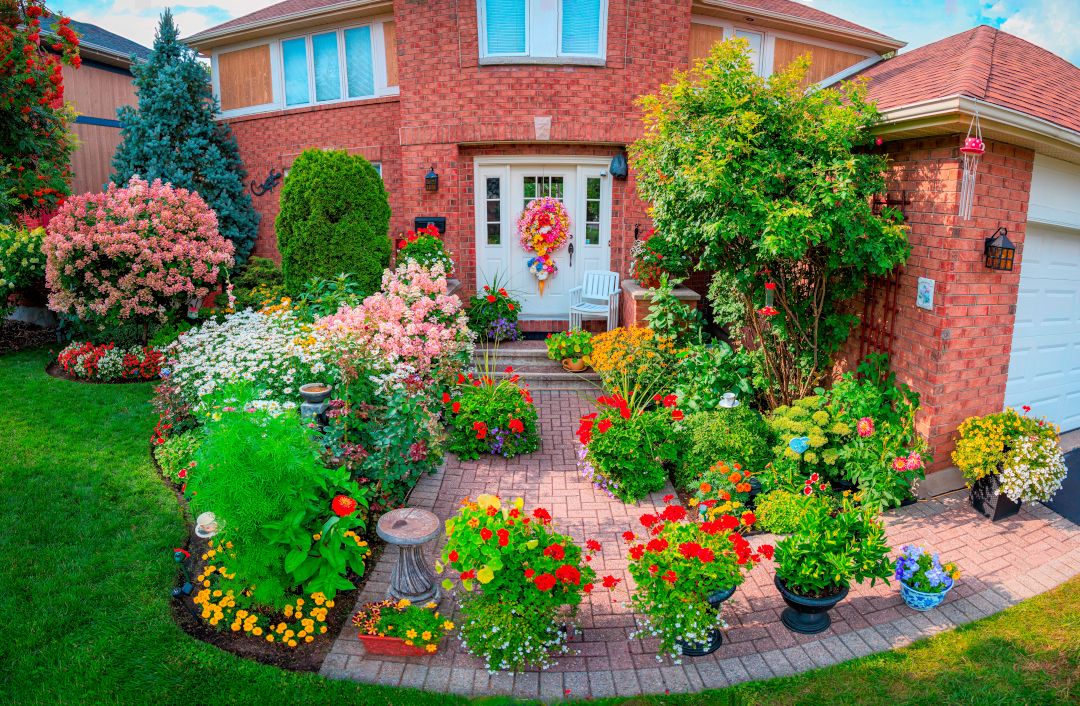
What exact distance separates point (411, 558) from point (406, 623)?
41 cm

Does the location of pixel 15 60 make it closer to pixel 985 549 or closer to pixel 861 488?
pixel 861 488

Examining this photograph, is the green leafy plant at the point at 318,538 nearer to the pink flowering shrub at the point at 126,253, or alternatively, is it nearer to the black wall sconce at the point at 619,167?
the pink flowering shrub at the point at 126,253

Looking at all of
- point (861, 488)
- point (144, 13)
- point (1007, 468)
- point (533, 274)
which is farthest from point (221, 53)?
point (1007, 468)

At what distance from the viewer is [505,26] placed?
8609 mm

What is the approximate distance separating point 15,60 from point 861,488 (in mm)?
7944

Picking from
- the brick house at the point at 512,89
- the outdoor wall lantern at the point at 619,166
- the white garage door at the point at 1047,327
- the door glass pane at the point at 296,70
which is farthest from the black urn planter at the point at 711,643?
the door glass pane at the point at 296,70

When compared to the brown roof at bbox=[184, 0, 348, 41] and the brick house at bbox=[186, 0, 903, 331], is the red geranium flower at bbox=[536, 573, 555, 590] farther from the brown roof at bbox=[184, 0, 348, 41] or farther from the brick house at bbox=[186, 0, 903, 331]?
the brown roof at bbox=[184, 0, 348, 41]

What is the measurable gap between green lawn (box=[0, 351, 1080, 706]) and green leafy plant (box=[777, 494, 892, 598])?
1.41 feet

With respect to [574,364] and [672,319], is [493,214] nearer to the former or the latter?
[574,364]

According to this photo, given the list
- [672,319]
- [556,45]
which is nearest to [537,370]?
[672,319]

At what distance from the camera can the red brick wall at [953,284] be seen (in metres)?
4.84

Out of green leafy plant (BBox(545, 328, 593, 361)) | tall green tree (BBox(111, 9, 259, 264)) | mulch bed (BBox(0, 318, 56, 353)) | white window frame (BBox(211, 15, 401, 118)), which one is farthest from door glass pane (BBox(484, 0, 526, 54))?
mulch bed (BBox(0, 318, 56, 353))

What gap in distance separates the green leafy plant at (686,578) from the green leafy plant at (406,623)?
1.13m

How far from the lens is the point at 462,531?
344 cm
